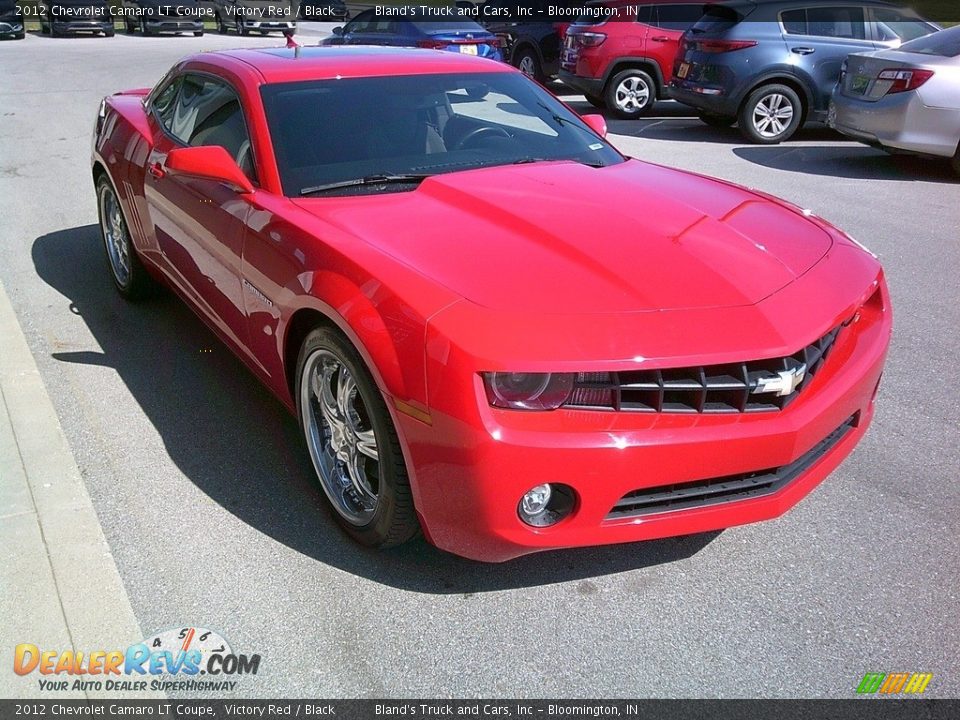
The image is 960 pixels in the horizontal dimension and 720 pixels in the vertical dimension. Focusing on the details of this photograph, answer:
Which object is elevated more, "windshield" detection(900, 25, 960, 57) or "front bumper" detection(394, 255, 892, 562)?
"windshield" detection(900, 25, 960, 57)

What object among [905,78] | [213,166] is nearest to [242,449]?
[213,166]

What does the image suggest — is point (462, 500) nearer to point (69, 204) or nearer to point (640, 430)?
point (640, 430)

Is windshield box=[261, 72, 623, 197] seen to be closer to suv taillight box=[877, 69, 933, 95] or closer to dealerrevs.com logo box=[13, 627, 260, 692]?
dealerrevs.com logo box=[13, 627, 260, 692]

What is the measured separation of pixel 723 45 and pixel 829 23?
131 centimetres

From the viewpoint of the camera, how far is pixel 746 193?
3.88 metres

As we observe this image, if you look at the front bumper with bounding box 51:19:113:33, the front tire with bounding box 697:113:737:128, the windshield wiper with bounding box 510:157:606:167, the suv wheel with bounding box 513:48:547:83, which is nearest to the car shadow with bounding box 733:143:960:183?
the front tire with bounding box 697:113:737:128

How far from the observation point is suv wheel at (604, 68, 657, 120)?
1273 cm

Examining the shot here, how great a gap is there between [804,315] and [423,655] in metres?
1.53

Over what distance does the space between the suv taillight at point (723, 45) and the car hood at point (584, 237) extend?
7789mm

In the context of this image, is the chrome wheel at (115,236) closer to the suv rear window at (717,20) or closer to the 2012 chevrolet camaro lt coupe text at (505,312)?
the 2012 chevrolet camaro lt coupe text at (505,312)

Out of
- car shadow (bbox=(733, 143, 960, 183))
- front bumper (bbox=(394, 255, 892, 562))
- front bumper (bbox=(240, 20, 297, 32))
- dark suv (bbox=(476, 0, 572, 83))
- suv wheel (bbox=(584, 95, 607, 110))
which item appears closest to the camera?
front bumper (bbox=(394, 255, 892, 562))

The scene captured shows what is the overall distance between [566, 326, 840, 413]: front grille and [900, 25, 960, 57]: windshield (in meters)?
7.76

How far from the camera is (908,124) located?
8820 millimetres

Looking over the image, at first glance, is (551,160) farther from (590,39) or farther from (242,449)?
(590,39)
